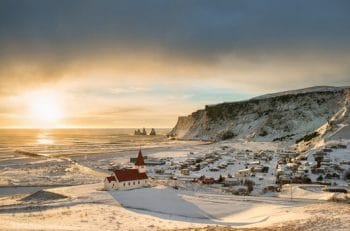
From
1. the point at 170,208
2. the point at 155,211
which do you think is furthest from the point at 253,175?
the point at 155,211

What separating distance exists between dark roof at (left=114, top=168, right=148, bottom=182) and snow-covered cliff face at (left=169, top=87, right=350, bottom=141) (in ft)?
283

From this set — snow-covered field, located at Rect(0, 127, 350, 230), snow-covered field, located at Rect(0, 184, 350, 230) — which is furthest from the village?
snow-covered field, located at Rect(0, 184, 350, 230)

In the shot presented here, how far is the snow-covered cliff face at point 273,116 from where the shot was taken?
5221 inches

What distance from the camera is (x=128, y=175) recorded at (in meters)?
39.9

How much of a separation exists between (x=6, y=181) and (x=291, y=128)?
102853 millimetres

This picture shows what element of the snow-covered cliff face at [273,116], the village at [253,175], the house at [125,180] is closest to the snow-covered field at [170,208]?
the village at [253,175]

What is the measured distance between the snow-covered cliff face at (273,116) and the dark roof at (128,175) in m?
86.3

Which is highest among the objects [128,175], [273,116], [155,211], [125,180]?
[273,116]

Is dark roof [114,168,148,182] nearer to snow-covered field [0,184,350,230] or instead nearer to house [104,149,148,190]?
house [104,149,148,190]

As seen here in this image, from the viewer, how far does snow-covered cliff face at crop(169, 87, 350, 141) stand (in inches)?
5221

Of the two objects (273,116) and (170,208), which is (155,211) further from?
(273,116)

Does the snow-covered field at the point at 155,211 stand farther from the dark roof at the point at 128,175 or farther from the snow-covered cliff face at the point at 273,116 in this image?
the snow-covered cliff face at the point at 273,116

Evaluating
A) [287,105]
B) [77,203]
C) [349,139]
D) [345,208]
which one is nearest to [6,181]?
[77,203]

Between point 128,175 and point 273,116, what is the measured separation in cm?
11159
